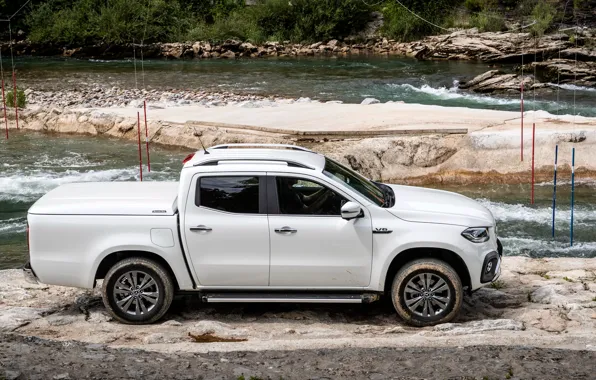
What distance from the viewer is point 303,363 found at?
6609 millimetres

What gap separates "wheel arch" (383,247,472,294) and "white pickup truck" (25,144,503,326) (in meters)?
0.01

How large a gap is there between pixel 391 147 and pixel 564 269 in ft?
27.4

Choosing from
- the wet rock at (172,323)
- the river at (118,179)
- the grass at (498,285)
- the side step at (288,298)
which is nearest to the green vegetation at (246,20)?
the river at (118,179)

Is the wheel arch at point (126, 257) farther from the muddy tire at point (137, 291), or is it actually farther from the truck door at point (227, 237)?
the truck door at point (227, 237)

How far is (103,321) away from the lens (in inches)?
326

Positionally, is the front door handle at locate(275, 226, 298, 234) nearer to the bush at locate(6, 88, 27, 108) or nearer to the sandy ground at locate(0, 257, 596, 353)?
the sandy ground at locate(0, 257, 596, 353)

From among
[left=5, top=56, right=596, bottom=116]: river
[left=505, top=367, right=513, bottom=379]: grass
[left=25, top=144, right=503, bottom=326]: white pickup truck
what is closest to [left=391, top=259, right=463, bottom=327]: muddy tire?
[left=25, top=144, right=503, bottom=326]: white pickup truck

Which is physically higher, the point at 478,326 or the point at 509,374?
the point at 509,374

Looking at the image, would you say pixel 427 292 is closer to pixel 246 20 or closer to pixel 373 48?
pixel 373 48

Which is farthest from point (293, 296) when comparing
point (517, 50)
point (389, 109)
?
point (517, 50)

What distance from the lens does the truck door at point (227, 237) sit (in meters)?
8.08

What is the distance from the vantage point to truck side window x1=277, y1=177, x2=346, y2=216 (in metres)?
8.14

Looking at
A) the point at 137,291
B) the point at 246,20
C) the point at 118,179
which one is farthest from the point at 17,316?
the point at 246,20

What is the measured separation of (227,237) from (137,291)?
964 millimetres
